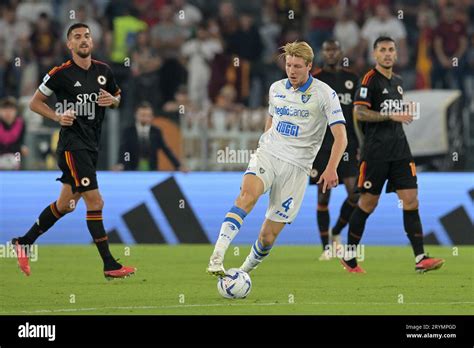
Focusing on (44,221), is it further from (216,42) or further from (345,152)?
(216,42)

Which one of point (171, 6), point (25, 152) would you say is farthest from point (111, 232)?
point (171, 6)

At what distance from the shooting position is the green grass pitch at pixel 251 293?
10.3 metres

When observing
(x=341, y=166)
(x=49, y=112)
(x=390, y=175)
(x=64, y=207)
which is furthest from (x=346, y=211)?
(x=49, y=112)

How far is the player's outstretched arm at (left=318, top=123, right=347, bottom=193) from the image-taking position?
10406 mm

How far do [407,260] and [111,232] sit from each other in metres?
4.39

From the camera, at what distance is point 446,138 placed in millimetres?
18828

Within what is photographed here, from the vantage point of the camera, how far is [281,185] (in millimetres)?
10984

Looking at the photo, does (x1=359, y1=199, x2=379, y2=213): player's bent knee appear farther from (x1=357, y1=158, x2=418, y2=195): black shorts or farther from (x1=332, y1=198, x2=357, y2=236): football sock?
(x1=332, y1=198, x2=357, y2=236): football sock

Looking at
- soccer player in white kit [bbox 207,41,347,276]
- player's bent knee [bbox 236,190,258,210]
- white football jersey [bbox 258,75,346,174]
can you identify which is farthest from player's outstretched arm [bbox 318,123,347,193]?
player's bent knee [bbox 236,190,258,210]

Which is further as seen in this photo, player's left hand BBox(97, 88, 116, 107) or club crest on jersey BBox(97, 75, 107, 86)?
club crest on jersey BBox(97, 75, 107, 86)

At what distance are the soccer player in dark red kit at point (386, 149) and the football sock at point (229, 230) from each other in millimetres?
2822

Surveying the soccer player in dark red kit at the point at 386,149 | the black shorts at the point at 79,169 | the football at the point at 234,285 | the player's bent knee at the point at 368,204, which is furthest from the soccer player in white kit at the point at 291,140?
the player's bent knee at the point at 368,204

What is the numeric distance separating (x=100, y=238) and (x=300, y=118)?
2388mm

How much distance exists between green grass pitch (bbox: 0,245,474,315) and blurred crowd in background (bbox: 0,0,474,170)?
4.83 m
